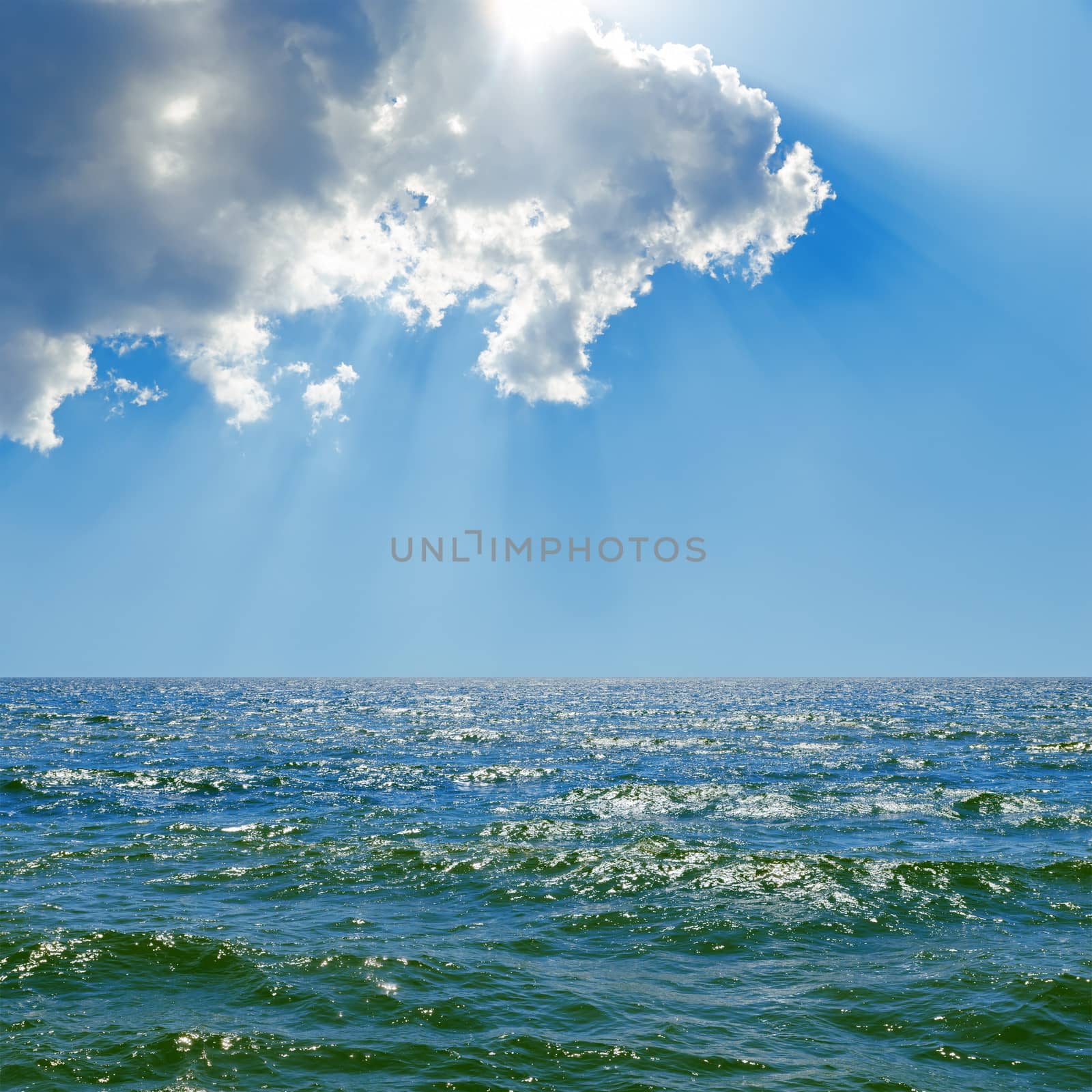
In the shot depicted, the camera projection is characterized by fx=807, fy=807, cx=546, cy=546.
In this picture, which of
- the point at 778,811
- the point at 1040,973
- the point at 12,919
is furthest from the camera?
the point at 778,811

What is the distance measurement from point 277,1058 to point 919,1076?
24.7 ft

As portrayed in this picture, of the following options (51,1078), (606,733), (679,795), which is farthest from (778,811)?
(606,733)

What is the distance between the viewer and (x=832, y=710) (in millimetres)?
88875

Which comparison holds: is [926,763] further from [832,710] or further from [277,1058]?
[832,710]

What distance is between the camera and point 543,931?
1488 cm

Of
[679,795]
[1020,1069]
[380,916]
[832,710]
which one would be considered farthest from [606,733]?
[1020,1069]

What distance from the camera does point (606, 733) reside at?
60094 mm

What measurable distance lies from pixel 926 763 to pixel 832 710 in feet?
168

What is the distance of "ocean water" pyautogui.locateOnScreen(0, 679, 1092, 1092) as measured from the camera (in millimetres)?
9727

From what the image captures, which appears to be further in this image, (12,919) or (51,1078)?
(12,919)

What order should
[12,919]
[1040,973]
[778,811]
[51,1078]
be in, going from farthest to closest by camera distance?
[778,811]
[12,919]
[1040,973]
[51,1078]

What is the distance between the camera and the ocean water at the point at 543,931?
9.73m

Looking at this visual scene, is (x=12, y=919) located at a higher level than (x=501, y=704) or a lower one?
higher

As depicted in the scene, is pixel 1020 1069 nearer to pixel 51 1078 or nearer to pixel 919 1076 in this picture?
pixel 919 1076
